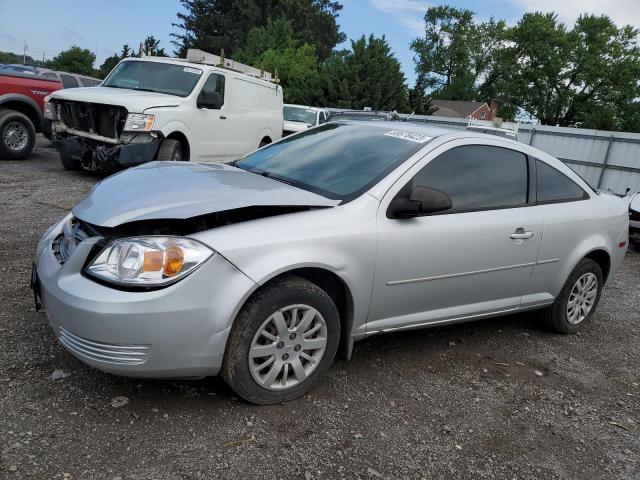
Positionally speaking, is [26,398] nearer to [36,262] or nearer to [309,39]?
[36,262]

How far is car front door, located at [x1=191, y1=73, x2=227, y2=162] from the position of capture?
9.23m

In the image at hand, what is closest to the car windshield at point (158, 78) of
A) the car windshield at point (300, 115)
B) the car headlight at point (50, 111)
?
the car headlight at point (50, 111)

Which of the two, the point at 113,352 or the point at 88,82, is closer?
the point at 113,352

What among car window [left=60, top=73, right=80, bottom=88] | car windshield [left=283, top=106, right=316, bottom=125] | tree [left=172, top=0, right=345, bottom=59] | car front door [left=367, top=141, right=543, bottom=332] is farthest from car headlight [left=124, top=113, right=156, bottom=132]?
tree [left=172, top=0, right=345, bottom=59]

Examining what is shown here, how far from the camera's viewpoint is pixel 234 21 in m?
50.0

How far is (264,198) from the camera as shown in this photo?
118 inches

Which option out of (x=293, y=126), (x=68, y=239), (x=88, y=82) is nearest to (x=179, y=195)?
(x=68, y=239)

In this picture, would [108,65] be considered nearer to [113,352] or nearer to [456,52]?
[456,52]

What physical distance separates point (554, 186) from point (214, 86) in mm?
6922

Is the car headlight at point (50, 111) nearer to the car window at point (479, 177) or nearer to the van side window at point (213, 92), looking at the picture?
the van side window at point (213, 92)

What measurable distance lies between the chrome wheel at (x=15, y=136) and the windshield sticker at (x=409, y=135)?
8620mm

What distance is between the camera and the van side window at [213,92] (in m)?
9.18

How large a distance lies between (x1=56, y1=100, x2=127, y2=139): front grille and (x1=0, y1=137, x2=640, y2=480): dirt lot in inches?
177

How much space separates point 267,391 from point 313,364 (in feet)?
0.98
